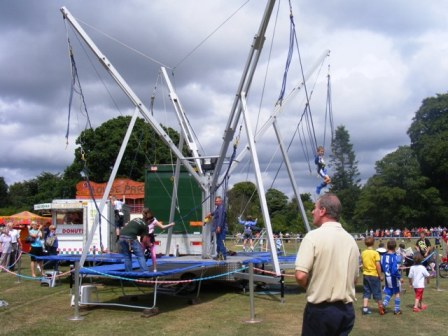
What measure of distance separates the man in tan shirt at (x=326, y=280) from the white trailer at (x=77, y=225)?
1578 cm

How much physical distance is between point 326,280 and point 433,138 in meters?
68.0

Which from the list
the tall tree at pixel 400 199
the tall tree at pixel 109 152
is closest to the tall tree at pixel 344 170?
the tall tree at pixel 400 199

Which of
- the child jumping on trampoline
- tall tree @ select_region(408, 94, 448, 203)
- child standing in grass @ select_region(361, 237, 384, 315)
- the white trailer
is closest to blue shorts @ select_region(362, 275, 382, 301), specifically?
child standing in grass @ select_region(361, 237, 384, 315)

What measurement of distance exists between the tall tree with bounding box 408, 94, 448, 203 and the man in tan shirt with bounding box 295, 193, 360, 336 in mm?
64247

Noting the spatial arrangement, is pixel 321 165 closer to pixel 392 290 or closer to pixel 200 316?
pixel 392 290

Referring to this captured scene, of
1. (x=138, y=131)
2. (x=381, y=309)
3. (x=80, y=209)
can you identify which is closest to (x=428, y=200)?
(x=138, y=131)

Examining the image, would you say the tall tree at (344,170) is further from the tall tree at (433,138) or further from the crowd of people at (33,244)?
the crowd of people at (33,244)

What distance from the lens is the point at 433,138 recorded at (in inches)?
2618

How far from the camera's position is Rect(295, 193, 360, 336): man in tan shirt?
3.79 m

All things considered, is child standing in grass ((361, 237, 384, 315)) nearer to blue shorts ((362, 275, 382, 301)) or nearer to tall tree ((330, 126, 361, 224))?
blue shorts ((362, 275, 382, 301))

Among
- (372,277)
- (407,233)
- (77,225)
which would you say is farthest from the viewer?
(407,233)

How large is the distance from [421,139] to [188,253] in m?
58.6

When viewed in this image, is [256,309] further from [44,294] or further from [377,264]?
[44,294]

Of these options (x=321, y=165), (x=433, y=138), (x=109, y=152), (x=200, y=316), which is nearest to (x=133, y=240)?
(x=200, y=316)
